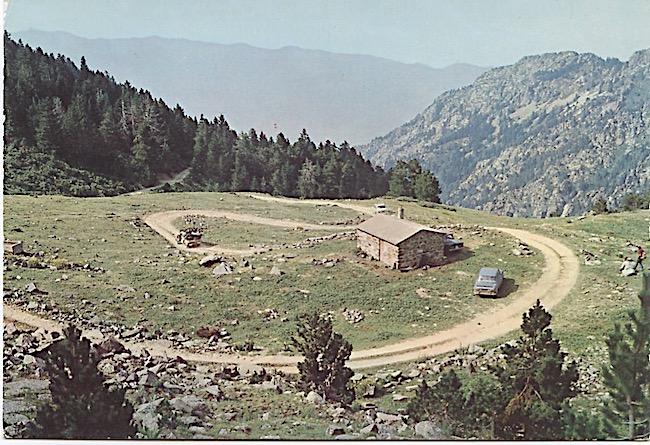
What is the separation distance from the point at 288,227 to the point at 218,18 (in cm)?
163

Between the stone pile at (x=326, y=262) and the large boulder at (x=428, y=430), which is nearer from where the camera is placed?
the large boulder at (x=428, y=430)

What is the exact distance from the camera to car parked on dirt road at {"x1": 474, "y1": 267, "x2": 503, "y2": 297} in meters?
5.21

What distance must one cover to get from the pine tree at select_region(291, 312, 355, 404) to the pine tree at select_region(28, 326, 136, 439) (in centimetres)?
120

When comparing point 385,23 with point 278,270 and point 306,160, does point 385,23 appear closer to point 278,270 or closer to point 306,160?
point 306,160

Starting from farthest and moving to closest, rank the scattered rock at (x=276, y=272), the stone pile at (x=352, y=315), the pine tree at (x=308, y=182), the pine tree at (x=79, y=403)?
1. the pine tree at (x=308, y=182)
2. the scattered rock at (x=276, y=272)
3. the stone pile at (x=352, y=315)
4. the pine tree at (x=79, y=403)

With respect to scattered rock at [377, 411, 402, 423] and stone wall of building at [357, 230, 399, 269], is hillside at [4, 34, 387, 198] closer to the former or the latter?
stone wall of building at [357, 230, 399, 269]

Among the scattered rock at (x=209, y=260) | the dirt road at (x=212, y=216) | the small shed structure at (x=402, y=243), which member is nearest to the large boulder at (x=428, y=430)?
the small shed structure at (x=402, y=243)

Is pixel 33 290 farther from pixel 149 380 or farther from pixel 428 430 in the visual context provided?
pixel 428 430

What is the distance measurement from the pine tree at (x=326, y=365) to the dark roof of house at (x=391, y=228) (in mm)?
803

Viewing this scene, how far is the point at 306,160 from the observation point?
5.75 m

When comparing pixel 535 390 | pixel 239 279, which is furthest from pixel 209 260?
pixel 535 390

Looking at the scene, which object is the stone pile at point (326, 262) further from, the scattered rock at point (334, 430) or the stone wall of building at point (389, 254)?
the scattered rock at point (334, 430)

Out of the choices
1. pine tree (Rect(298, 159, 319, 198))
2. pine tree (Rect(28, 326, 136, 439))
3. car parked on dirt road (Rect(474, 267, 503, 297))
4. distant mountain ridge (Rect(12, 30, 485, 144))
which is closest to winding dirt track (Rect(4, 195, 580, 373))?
car parked on dirt road (Rect(474, 267, 503, 297))

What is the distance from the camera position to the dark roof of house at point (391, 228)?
5.28 m
